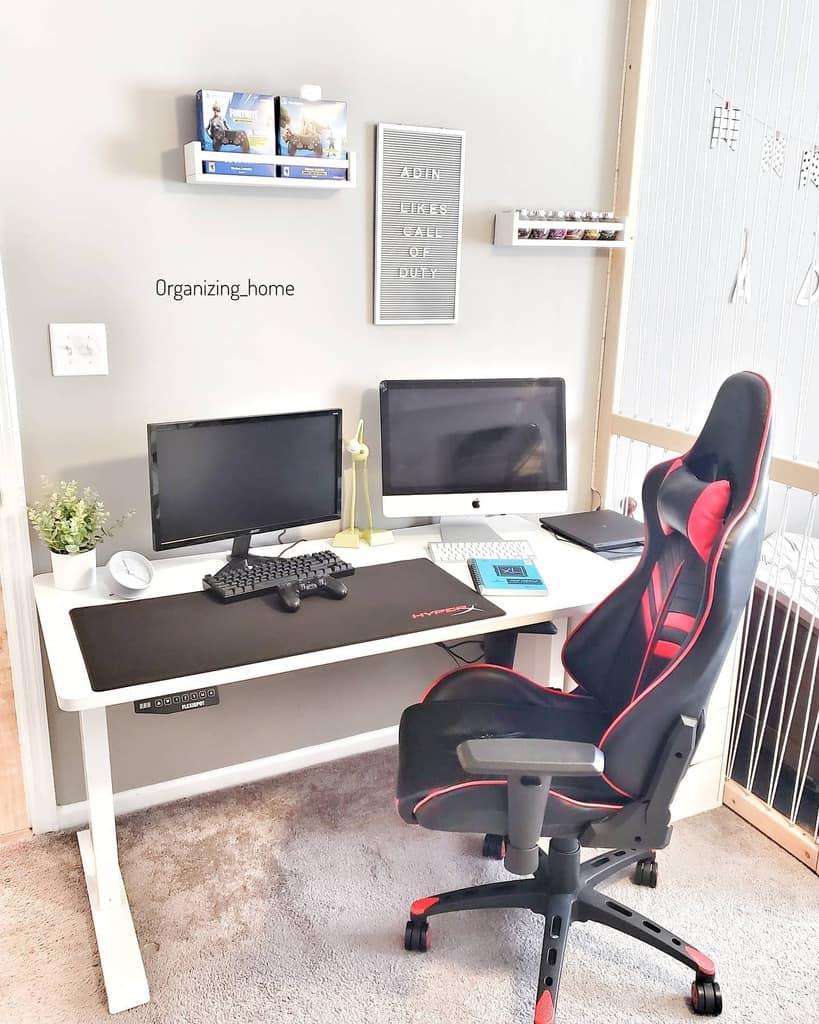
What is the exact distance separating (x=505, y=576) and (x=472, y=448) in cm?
43

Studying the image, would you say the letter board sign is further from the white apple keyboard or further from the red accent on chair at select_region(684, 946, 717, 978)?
the red accent on chair at select_region(684, 946, 717, 978)

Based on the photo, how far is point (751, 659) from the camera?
8.19ft

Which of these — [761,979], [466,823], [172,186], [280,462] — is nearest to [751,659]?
[761,979]

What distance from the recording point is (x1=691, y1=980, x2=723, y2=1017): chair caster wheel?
1.82 metres

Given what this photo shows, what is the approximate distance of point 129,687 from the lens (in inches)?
65.5

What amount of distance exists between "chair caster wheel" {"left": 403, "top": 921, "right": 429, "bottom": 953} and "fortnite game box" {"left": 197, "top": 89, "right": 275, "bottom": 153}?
181 cm

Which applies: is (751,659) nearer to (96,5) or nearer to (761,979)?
(761,979)

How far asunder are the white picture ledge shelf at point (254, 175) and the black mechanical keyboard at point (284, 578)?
91 centimetres

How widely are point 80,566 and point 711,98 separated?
2.02 meters

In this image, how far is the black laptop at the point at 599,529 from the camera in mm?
2439

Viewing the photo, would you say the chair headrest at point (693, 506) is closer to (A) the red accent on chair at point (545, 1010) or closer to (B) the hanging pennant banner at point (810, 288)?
(B) the hanging pennant banner at point (810, 288)

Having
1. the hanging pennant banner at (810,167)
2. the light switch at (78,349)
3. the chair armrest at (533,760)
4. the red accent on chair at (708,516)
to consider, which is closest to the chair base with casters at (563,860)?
the chair armrest at (533,760)

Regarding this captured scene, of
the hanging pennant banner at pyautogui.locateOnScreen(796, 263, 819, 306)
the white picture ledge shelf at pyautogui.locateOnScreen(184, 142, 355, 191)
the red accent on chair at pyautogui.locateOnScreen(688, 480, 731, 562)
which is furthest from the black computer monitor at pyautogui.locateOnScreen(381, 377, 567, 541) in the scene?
the red accent on chair at pyautogui.locateOnScreen(688, 480, 731, 562)

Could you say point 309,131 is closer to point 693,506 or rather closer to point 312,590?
point 312,590
